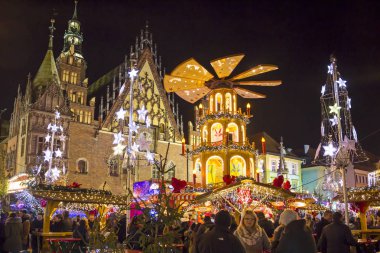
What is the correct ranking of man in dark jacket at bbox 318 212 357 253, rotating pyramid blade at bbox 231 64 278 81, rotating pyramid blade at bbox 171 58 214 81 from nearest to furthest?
man in dark jacket at bbox 318 212 357 253
rotating pyramid blade at bbox 171 58 214 81
rotating pyramid blade at bbox 231 64 278 81

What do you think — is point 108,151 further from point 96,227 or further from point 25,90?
point 96,227

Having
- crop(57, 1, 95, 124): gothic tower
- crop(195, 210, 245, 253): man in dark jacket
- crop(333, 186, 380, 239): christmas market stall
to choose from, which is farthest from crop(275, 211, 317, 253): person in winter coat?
crop(57, 1, 95, 124): gothic tower

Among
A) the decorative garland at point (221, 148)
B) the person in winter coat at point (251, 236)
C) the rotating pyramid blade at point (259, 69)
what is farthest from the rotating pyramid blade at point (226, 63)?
the person in winter coat at point (251, 236)

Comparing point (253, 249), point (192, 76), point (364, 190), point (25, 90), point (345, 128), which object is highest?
point (25, 90)

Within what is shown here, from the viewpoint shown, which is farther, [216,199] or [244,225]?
[216,199]

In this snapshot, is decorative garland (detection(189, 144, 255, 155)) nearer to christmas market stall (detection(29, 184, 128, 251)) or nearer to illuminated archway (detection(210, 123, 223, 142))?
illuminated archway (detection(210, 123, 223, 142))

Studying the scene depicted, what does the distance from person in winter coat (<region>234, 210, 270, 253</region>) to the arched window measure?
3152cm

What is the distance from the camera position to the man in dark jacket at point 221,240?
4.62 meters

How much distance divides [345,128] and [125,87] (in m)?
26.5

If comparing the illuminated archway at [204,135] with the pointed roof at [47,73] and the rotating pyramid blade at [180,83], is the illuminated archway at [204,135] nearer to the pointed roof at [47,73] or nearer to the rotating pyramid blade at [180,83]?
the rotating pyramid blade at [180,83]

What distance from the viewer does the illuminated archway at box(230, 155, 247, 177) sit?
21.9m

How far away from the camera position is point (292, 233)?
5.43 meters

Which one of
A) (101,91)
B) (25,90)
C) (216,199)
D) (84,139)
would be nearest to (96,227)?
(216,199)

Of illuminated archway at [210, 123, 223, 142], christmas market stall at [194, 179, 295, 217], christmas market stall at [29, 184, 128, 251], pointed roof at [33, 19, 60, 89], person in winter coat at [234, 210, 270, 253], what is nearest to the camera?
person in winter coat at [234, 210, 270, 253]
